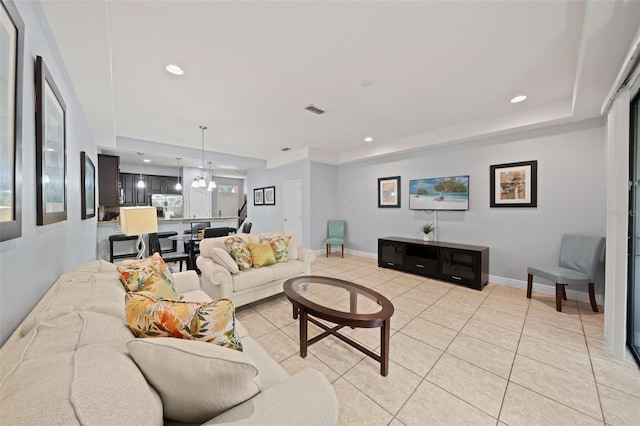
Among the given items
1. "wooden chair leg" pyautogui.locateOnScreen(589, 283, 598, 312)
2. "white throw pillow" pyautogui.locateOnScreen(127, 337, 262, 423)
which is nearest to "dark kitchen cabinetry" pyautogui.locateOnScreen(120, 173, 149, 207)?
"white throw pillow" pyautogui.locateOnScreen(127, 337, 262, 423)

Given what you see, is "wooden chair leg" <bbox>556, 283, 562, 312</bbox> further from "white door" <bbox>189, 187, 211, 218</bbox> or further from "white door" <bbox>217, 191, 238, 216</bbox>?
"white door" <bbox>217, 191, 238, 216</bbox>

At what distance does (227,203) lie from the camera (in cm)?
938

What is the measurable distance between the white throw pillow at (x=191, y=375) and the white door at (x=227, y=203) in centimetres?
892

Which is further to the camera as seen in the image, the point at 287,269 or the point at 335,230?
the point at 335,230

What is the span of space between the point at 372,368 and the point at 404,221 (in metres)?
3.66

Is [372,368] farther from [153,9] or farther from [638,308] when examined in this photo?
[153,9]

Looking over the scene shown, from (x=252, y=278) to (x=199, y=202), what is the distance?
614cm

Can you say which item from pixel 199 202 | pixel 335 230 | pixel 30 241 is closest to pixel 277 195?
pixel 335 230

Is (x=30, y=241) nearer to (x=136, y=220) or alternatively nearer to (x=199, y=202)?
(x=136, y=220)

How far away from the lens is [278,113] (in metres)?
3.49

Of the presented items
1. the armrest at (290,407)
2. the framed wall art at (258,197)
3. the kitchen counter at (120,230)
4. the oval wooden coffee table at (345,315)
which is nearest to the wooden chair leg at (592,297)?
the oval wooden coffee table at (345,315)

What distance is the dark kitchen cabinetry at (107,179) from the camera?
14.3 feet

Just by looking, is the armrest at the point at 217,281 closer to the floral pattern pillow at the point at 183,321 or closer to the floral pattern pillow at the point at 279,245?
the floral pattern pillow at the point at 279,245

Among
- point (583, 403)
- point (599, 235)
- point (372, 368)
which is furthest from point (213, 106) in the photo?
point (599, 235)
